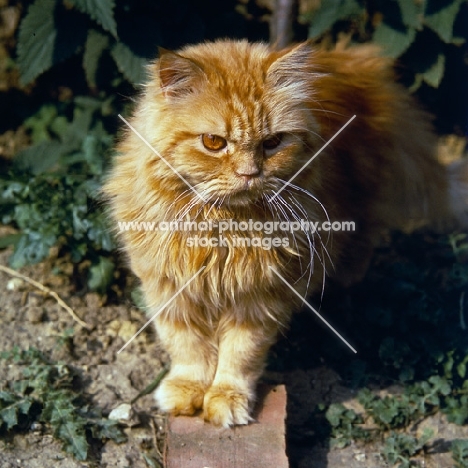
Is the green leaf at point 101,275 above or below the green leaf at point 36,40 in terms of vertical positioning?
below

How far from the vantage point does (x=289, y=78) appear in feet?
7.35

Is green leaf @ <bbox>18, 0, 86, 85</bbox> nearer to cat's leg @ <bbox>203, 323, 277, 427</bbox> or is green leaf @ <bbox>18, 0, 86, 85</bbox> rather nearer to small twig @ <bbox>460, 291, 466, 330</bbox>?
cat's leg @ <bbox>203, 323, 277, 427</bbox>

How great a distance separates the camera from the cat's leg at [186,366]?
2.57 metres

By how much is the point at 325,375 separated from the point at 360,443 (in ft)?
1.25

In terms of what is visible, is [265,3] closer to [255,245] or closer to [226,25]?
[226,25]

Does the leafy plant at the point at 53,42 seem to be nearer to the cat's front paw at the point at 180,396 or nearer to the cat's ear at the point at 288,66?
the cat's ear at the point at 288,66

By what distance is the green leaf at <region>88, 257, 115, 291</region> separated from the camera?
3059mm

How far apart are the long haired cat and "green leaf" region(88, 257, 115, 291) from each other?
50cm

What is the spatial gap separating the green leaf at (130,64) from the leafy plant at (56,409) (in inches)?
49.2

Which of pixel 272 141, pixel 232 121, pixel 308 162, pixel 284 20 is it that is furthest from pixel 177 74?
pixel 284 20

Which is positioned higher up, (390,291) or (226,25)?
(226,25)

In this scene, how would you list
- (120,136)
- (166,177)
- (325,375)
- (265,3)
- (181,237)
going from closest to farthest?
(166,177) < (181,237) < (120,136) < (325,375) < (265,3)

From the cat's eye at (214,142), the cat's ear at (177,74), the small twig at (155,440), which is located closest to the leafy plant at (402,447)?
the small twig at (155,440)

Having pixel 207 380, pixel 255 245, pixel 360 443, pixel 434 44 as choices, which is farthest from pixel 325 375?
pixel 434 44
